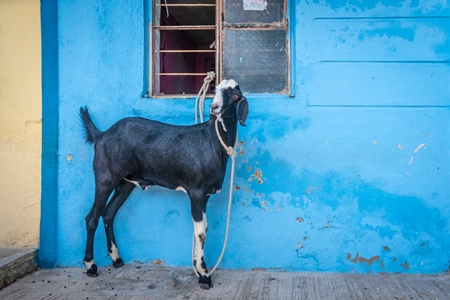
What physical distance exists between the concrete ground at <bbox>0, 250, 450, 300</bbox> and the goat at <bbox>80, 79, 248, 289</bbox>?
0.58 ft

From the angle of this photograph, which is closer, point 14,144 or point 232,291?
point 232,291

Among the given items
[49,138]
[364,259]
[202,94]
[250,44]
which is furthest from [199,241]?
[250,44]

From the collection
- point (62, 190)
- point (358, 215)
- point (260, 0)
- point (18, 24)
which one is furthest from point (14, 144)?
point (358, 215)

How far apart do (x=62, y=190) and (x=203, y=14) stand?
11.1ft

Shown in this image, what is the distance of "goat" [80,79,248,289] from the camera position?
10.8 feet

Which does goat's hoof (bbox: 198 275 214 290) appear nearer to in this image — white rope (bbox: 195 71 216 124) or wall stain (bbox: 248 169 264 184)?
wall stain (bbox: 248 169 264 184)

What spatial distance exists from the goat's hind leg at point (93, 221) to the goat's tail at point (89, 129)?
0.45 metres

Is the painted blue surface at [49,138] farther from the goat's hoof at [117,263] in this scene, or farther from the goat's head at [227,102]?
the goat's head at [227,102]

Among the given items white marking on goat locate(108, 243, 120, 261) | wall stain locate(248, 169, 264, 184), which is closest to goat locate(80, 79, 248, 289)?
white marking on goat locate(108, 243, 120, 261)

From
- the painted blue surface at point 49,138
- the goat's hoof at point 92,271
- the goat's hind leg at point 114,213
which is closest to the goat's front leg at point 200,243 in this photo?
the goat's hind leg at point 114,213

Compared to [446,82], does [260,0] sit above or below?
above

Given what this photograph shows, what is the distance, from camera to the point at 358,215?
369 centimetres

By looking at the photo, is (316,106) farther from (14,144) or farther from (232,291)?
(14,144)

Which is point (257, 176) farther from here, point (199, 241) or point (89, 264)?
point (89, 264)
